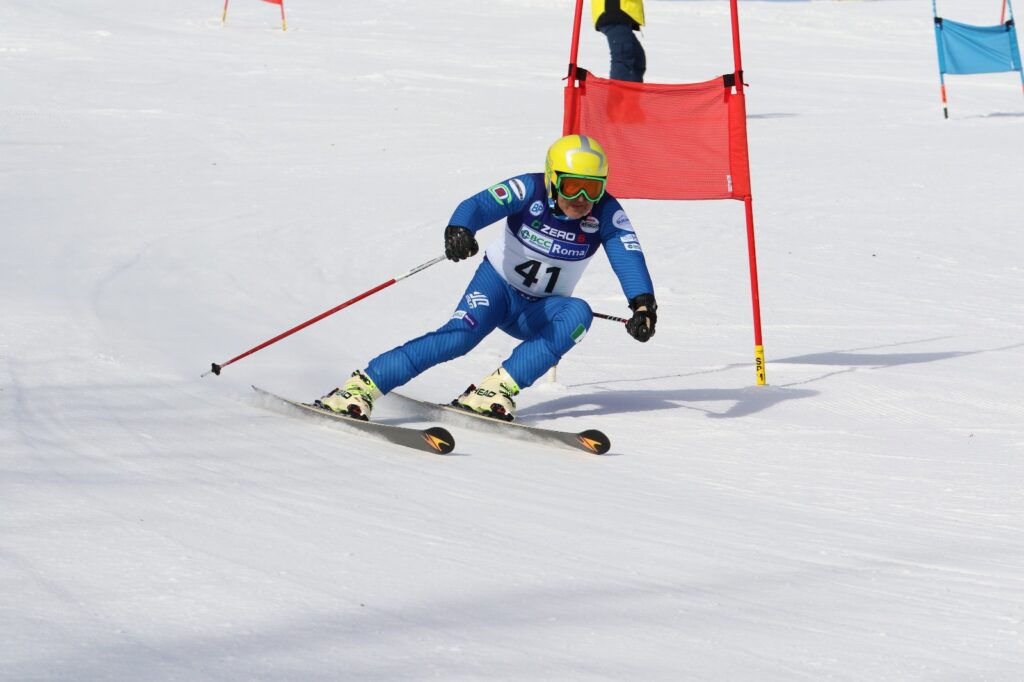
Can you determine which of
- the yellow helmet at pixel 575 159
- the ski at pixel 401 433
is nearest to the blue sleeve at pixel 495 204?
the yellow helmet at pixel 575 159

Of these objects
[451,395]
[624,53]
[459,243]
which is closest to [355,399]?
[459,243]

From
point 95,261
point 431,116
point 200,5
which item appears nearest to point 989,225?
point 431,116

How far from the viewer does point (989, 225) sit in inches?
423

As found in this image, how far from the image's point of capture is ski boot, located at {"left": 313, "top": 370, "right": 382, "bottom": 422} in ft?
17.7

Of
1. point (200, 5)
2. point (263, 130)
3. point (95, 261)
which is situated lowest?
point (95, 261)

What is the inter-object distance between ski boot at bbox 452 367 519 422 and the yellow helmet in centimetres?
83

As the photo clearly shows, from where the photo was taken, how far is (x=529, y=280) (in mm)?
5930

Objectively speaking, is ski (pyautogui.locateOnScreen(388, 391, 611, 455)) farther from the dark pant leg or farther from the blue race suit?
the dark pant leg

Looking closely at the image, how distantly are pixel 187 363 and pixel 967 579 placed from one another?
3730mm

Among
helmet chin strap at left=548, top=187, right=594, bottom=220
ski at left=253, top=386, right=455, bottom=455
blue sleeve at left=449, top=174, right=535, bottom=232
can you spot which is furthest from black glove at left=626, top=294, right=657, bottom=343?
ski at left=253, top=386, right=455, bottom=455

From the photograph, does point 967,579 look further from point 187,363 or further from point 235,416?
point 187,363

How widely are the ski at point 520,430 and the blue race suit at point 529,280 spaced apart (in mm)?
214

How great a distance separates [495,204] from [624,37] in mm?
8209

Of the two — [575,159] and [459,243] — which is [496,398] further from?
[575,159]
